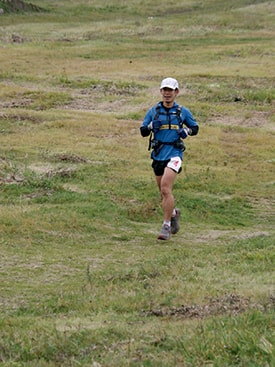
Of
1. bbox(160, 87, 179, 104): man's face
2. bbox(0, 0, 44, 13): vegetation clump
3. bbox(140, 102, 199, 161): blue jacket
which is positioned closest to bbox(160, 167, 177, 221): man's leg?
bbox(140, 102, 199, 161): blue jacket

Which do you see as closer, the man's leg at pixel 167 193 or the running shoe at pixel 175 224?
the man's leg at pixel 167 193

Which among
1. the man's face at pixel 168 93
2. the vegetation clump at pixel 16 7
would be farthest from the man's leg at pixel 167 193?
the vegetation clump at pixel 16 7

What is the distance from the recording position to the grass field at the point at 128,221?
232 inches

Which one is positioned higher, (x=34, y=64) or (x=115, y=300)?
(x=34, y=64)

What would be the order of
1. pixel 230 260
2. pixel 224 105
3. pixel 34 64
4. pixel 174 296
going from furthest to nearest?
1. pixel 34 64
2. pixel 224 105
3. pixel 230 260
4. pixel 174 296

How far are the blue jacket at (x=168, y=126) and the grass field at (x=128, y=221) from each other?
46.6 inches

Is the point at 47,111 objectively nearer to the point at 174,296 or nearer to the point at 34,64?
the point at 34,64

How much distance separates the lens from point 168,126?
11.1 m

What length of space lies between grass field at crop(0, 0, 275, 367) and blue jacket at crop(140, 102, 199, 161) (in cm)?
118

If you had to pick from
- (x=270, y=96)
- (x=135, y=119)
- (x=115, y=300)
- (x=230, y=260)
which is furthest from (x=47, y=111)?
(x=115, y=300)

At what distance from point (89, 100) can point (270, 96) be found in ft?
18.1

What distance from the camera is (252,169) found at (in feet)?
55.3

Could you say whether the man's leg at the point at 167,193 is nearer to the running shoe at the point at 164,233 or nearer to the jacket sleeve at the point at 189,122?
the running shoe at the point at 164,233

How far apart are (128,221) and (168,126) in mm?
1789
